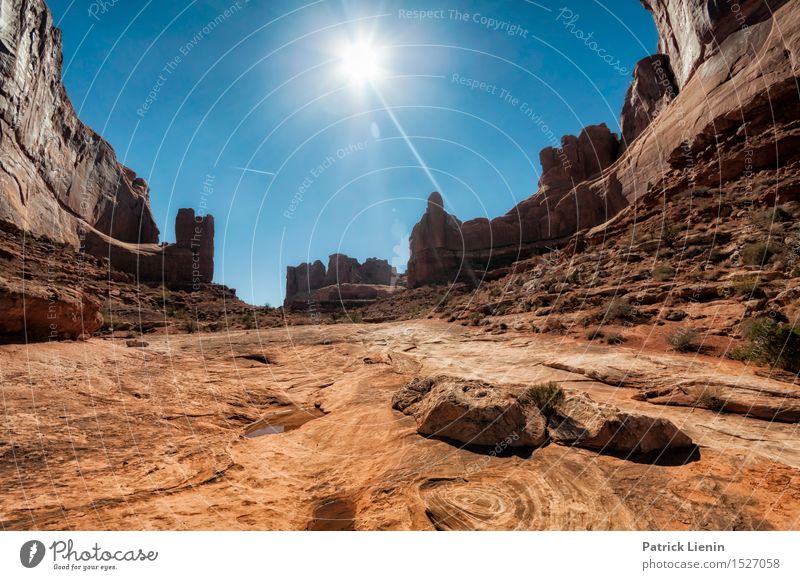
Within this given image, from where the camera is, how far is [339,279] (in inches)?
4397

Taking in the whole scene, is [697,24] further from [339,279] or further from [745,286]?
[339,279]

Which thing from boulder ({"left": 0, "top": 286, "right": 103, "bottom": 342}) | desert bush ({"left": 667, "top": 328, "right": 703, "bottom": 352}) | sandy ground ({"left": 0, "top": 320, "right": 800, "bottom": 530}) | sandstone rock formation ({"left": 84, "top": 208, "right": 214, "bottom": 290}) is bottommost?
sandy ground ({"left": 0, "top": 320, "right": 800, "bottom": 530})

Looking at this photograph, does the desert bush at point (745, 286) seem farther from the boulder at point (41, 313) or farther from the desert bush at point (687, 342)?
the boulder at point (41, 313)

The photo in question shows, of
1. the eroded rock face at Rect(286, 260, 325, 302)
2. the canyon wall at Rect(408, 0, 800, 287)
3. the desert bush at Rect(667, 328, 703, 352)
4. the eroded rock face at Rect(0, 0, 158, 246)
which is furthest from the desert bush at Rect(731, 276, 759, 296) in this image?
the eroded rock face at Rect(286, 260, 325, 302)

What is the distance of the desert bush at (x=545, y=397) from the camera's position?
5465mm

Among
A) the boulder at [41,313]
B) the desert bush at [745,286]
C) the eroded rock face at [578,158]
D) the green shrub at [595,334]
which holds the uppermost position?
the eroded rock face at [578,158]

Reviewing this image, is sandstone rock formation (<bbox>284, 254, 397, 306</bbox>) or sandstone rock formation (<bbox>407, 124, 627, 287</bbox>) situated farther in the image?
sandstone rock formation (<bbox>284, 254, 397, 306</bbox>)

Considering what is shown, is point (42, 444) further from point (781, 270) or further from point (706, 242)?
point (706, 242)

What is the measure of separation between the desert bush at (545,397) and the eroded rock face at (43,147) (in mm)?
51680

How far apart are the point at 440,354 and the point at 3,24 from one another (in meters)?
62.9

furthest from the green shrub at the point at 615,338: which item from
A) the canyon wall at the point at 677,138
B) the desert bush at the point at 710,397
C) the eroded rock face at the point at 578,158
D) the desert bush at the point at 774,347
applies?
the eroded rock face at the point at 578,158

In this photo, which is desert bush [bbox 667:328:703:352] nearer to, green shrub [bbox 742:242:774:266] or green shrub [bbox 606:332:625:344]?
green shrub [bbox 606:332:625:344]

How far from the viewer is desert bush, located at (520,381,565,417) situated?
5.46 meters

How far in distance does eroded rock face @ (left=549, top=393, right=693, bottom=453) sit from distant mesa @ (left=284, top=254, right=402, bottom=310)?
74446 mm
